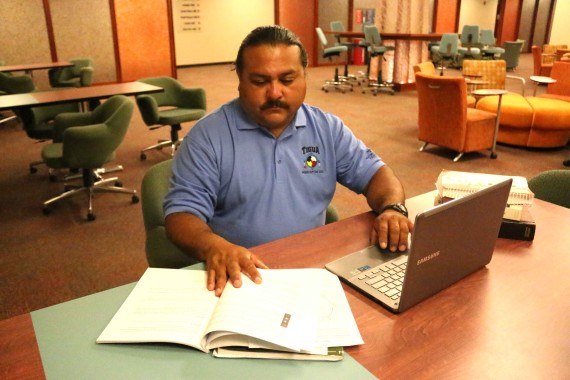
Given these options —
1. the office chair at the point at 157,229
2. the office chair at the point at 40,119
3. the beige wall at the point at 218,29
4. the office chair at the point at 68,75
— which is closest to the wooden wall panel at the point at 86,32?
the office chair at the point at 68,75

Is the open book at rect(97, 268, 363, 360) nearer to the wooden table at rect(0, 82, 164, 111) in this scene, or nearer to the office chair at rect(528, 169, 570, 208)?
the office chair at rect(528, 169, 570, 208)

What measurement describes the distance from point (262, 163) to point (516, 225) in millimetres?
Result: 850

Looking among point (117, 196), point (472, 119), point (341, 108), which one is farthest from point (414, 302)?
point (341, 108)

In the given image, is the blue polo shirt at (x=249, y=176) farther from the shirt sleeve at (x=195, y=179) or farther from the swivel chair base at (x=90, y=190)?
the swivel chair base at (x=90, y=190)

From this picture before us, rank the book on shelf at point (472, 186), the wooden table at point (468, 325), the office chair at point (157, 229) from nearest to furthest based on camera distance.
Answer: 1. the wooden table at point (468, 325)
2. the book on shelf at point (472, 186)
3. the office chair at point (157, 229)

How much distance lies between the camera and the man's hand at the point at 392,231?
56.4 inches

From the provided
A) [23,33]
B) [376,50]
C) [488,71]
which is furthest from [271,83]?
[23,33]

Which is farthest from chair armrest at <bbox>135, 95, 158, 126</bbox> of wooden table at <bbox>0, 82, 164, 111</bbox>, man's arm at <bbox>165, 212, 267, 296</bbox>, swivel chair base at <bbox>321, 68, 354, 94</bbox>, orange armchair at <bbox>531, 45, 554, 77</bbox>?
orange armchair at <bbox>531, 45, 554, 77</bbox>

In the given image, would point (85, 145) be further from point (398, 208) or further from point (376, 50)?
point (376, 50)

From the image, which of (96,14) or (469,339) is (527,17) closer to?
(96,14)

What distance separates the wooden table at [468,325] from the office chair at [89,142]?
2430mm

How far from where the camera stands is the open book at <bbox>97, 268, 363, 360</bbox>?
0.98 m

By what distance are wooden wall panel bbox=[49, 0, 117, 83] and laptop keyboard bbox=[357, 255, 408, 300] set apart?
9000 millimetres

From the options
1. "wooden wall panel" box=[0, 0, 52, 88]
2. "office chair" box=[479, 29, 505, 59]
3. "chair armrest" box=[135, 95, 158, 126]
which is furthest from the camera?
"office chair" box=[479, 29, 505, 59]
